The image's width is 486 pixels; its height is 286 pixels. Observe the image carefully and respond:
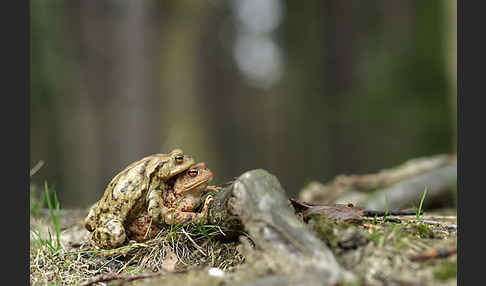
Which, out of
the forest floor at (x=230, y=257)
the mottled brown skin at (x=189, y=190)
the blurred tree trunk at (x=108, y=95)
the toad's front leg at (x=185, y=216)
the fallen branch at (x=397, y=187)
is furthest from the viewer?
the blurred tree trunk at (x=108, y=95)

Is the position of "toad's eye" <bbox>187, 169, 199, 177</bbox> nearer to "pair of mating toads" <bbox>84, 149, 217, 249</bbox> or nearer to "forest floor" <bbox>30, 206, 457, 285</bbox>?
"pair of mating toads" <bbox>84, 149, 217, 249</bbox>

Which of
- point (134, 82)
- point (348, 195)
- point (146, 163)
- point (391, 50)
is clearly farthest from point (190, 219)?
point (391, 50)

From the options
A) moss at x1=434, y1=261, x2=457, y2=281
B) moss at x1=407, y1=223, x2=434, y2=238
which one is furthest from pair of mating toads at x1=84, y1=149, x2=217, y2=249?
moss at x1=434, y1=261, x2=457, y2=281

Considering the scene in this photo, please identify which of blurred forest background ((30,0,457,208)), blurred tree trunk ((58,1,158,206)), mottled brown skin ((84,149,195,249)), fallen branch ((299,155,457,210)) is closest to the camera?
mottled brown skin ((84,149,195,249))

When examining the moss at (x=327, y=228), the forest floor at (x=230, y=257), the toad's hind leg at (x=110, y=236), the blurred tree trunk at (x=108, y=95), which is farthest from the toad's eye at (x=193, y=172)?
→ the blurred tree trunk at (x=108, y=95)

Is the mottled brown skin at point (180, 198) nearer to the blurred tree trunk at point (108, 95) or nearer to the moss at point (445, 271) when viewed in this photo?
the moss at point (445, 271)

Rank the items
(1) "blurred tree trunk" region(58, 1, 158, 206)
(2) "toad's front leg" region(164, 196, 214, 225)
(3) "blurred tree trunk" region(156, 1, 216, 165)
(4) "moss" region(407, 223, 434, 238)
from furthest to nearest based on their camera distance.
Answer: (3) "blurred tree trunk" region(156, 1, 216, 165), (1) "blurred tree trunk" region(58, 1, 158, 206), (2) "toad's front leg" region(164, 196, 214, 225), (4) "moss" region(407, 223, 434, 238)

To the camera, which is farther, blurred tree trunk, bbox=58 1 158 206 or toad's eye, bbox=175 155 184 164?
blurred tree trunk, bbox=58 1 158 206

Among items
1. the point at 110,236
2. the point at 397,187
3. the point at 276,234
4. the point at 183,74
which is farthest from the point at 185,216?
the point at 183,74
